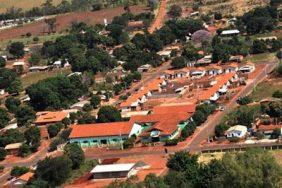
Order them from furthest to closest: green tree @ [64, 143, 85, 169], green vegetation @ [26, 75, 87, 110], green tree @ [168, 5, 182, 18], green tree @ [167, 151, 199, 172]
→ green tree @ [168, 5, 182, 18]
green vegetation @ [26, 75, 87, 110]
green tree @ [64, 143, 85, 169]
green tree @ [167, 151, 199, 172]

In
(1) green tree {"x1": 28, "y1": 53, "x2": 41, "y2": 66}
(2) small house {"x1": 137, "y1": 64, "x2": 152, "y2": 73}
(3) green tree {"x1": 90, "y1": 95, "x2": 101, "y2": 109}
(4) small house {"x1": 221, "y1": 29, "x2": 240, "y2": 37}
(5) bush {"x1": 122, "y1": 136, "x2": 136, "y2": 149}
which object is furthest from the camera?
(1) green tree {"x1": 28, "y1": 53, "x2": 41, "y2": 66}

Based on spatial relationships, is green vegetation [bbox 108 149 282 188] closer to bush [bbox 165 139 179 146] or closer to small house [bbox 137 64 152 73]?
bush [bbox 165 139 179 146]

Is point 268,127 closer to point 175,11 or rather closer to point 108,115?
point 108,115

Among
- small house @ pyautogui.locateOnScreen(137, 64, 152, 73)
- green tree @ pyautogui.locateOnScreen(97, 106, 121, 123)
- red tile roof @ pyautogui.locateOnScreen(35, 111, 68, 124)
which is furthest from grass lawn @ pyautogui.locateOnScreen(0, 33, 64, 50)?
green tree @ pyautogui.locateOnScreen(97, 106, 121, 123)

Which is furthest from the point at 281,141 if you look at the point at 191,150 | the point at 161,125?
the point at 161,125

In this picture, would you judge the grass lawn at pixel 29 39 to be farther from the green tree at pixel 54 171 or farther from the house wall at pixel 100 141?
the green tree at pixel 54 171

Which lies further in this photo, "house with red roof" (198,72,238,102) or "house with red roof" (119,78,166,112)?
"house with red roof" (119,78,166,112)

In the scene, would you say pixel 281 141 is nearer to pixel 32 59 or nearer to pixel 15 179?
pixel 15 179

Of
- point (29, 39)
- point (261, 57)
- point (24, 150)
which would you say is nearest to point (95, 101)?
point (24, 150)
